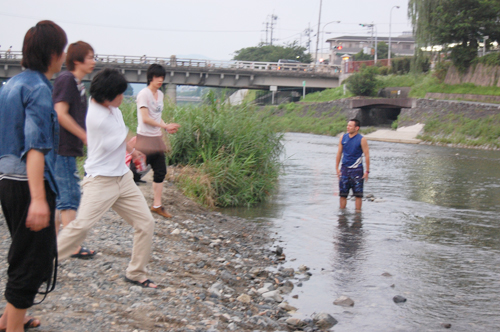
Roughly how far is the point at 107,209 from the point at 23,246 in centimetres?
121

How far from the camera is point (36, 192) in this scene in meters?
2.91

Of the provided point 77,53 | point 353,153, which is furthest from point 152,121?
point 353,153

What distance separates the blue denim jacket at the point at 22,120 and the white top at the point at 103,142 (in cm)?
120

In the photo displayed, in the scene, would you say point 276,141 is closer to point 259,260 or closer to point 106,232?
point 259,260

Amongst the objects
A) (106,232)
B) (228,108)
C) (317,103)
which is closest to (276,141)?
(228,108)

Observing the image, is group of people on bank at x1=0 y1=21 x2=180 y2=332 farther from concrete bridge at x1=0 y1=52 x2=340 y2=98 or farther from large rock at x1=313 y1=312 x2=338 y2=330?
concrete bridge at x1=0 y1=52 x2=340 y2=98

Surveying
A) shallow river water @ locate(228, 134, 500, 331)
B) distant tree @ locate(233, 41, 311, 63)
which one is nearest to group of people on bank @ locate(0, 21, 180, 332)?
shallow river water @ locate(228, 134, 500, 331)

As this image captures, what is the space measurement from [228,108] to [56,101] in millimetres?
7375

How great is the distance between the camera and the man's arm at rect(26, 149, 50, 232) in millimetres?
2908

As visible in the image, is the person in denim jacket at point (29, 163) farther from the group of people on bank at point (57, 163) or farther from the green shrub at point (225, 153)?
the green shrub at point (225, 153)

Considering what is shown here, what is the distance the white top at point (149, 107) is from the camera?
7000mm

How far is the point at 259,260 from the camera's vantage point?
22.9ft

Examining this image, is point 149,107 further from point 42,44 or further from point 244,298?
point 42,44

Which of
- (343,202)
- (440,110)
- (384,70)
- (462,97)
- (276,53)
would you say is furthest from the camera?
(276,53)
